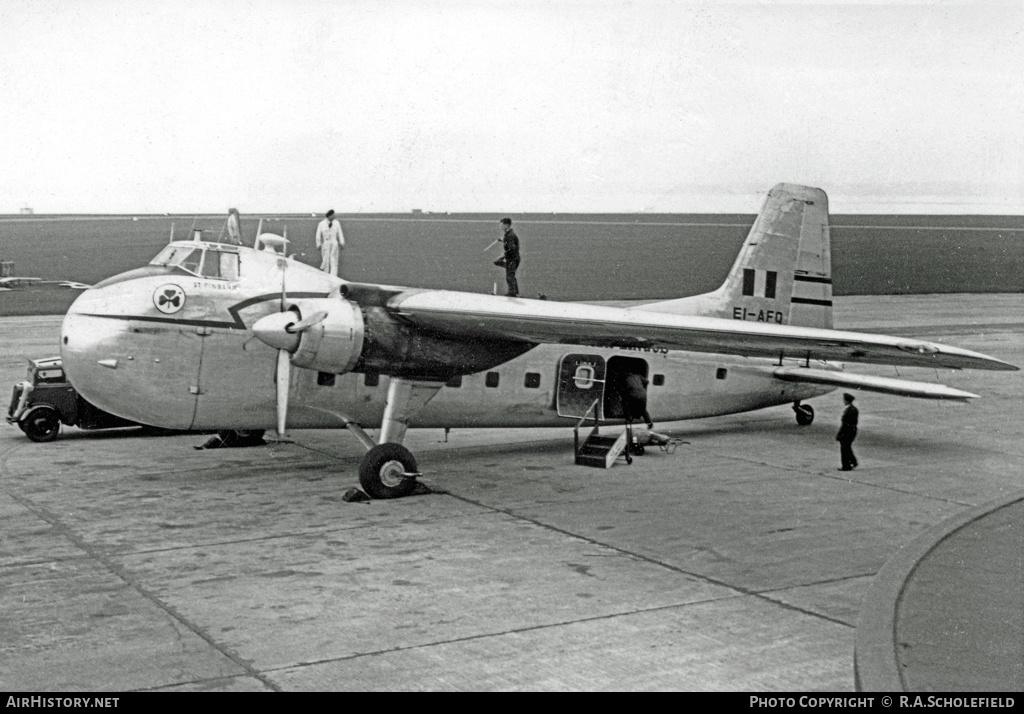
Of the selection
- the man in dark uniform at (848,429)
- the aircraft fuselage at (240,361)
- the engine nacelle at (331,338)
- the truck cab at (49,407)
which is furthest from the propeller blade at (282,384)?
the man in dark uniform at (848,429)

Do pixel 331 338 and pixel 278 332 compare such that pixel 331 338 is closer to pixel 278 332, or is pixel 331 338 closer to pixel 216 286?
pixel 278 332

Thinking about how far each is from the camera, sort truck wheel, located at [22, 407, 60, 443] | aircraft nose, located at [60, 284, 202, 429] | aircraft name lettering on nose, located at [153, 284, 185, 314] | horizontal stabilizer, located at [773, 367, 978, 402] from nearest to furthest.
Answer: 1. aircraft nose, located at [60, 284, 202, 429]
2. aircraft name lettering on nose, located at [153, 284, 185, 314]
3. horizontal stabilizer, located at [773, 367, 978, 402]
4. truck wheel, located at [22, 407, 60, 443]

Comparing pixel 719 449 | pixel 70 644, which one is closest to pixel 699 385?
pixel 719 449

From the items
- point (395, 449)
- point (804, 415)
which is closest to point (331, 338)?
point (395, 449)

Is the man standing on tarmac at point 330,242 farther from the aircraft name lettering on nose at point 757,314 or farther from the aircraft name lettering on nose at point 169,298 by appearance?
the aircraft name lettering on nose at point 757,314

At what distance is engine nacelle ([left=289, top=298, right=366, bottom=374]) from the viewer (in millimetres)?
15680

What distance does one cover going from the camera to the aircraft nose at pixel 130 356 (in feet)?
53.4

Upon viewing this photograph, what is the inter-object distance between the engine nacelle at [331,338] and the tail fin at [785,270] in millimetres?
7237

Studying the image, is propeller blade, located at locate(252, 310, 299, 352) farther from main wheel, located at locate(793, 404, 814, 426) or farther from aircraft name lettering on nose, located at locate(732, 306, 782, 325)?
main wheel, located at locate(793, 404, 814, 426)

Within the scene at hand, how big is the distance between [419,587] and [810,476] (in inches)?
333

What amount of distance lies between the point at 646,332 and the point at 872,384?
269 inches

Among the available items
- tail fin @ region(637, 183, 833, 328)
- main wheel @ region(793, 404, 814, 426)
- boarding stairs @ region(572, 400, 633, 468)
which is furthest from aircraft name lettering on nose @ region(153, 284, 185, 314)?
main wheel @ region(793, 404, 814, 426)

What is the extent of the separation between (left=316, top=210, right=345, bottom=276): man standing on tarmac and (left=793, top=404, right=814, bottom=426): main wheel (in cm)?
966

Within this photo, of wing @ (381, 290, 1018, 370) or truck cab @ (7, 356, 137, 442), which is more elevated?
wing @ (381, 290, 1018, 370)
